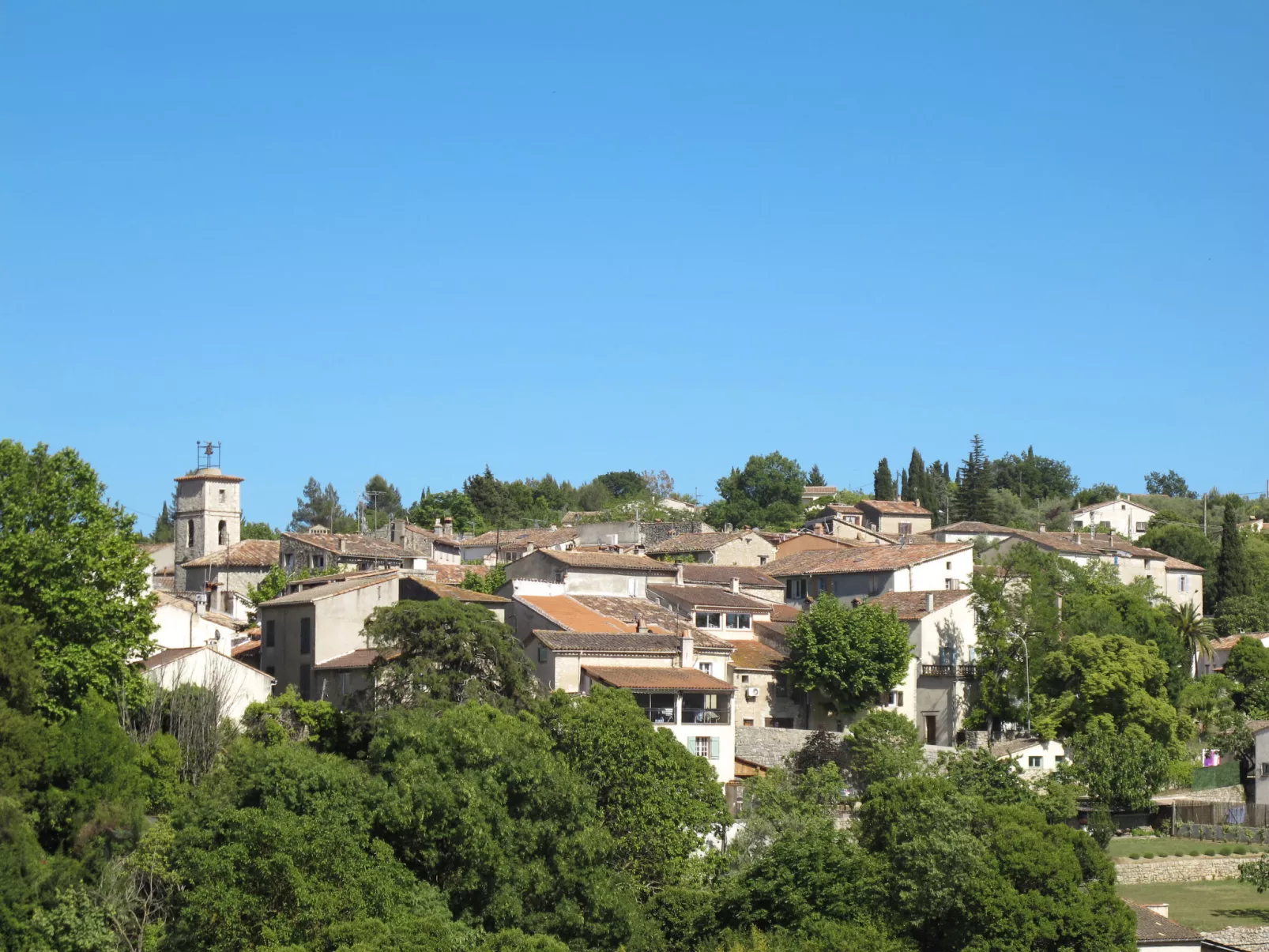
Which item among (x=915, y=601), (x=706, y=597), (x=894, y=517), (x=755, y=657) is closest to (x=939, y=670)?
(x=915, y=601)

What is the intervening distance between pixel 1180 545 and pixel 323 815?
67.9 meters

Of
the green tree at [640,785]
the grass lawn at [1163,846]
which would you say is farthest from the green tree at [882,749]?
the green tree at [640,785]

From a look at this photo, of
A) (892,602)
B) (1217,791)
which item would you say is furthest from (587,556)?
(1217,791)

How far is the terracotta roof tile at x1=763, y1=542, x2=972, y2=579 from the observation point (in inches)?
2699

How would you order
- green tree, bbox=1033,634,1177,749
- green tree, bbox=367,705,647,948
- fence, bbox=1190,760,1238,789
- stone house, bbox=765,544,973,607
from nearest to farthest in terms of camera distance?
green tree, bbox=367,705,647,948, green tree, bbox=1033,634,1177,749, fence, bbox=1190,760,1238,789, stone house, bbox=765,544,973,607

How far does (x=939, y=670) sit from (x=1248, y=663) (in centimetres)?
1783

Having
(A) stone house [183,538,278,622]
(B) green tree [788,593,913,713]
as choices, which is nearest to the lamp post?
(B) green tree [788,593,913,713]

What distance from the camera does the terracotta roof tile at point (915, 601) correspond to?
62.4 m

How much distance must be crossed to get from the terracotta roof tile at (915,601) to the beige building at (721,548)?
14.6 metres

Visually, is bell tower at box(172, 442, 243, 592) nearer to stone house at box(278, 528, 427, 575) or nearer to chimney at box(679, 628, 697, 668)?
stone house at box(278, 528, 427, 575)

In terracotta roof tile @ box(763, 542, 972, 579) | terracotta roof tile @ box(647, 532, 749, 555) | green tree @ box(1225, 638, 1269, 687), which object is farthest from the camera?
terracotta roof tile @ box(647, 532, 749, 555)

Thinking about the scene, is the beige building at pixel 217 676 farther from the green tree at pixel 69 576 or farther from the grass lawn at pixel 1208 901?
the grass lawn at pixel 1208 901

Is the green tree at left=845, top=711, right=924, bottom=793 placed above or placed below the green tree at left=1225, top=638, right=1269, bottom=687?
below

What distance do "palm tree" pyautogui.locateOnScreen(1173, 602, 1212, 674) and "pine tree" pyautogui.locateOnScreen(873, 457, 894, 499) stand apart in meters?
53.7
